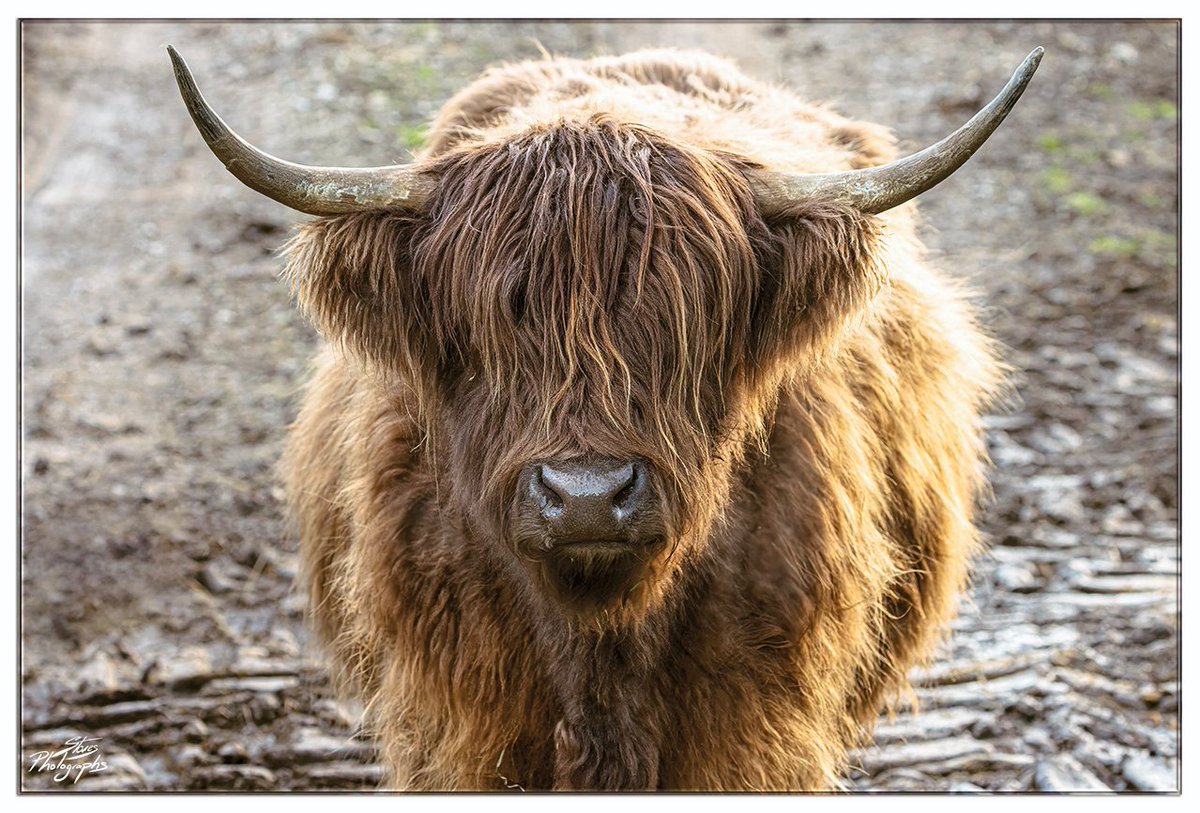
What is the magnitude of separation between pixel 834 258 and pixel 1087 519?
3299 mm

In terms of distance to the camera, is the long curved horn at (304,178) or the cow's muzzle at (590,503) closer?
the long curved horn at (304,178)

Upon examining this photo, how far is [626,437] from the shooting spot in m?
2.62

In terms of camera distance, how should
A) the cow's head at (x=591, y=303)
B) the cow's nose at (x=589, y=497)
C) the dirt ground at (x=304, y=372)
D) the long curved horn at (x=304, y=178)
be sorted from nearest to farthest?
the long curved horn at (x=304, y=178) → the cow's nose at (x=589, y=497) → the cow's head at (x=591, y=303) → the dirt ground at (x=304, y=372)

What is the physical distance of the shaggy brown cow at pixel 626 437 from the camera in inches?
105

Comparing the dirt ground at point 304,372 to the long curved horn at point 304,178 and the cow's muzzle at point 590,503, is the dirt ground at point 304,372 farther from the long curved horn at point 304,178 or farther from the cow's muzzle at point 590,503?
the long curved horn at point 304,178

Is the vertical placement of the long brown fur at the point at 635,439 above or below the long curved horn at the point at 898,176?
below

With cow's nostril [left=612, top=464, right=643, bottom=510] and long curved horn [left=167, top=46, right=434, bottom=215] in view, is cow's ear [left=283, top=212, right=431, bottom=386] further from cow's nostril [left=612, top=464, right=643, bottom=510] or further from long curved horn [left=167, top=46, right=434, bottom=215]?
cow's nostril [left=612, top=464, right=643, bottom=510]

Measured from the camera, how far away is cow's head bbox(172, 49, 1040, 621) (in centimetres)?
261

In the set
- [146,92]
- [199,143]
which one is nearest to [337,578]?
[199,143]

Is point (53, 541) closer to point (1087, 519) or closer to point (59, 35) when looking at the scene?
point (1087, 519)

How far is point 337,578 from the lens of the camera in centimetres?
372

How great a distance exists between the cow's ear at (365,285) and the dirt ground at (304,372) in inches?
74.3

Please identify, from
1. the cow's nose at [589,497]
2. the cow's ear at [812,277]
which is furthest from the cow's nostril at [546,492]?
the cow's ear at [812,277]

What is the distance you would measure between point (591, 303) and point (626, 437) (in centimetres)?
30
